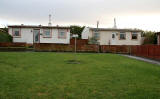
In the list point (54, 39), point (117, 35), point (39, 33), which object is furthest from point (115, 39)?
point (39, 33)

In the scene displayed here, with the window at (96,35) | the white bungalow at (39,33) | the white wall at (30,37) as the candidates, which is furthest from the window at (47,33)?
the window at (96,35)

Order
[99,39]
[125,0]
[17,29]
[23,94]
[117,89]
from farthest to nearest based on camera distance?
[99,39], [17,29], [125,0], [117,89], [23,94]

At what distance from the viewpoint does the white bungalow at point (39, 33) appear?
23391mm

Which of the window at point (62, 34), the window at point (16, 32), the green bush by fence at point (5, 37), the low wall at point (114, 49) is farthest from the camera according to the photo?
the window at point (62, 34)

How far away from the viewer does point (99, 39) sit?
85.8 feet

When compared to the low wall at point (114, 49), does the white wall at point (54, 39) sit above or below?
above

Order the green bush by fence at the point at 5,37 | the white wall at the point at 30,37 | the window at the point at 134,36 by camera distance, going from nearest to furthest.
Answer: the green bush by fence at the point at 5,37
the white wall at the point at 30,37
the window at the point at 134,36

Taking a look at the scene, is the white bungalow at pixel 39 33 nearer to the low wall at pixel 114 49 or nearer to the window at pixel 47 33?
the window at pixel 47 33

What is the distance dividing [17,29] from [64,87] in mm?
21137

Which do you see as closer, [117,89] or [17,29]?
[117,89]

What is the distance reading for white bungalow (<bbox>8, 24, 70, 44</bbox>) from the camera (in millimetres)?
23391

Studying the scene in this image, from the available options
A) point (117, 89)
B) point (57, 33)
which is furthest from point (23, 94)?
point (57, 33)

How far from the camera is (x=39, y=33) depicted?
23703 millimetres

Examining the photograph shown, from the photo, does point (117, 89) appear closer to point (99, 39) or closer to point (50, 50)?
point (50, 50)
